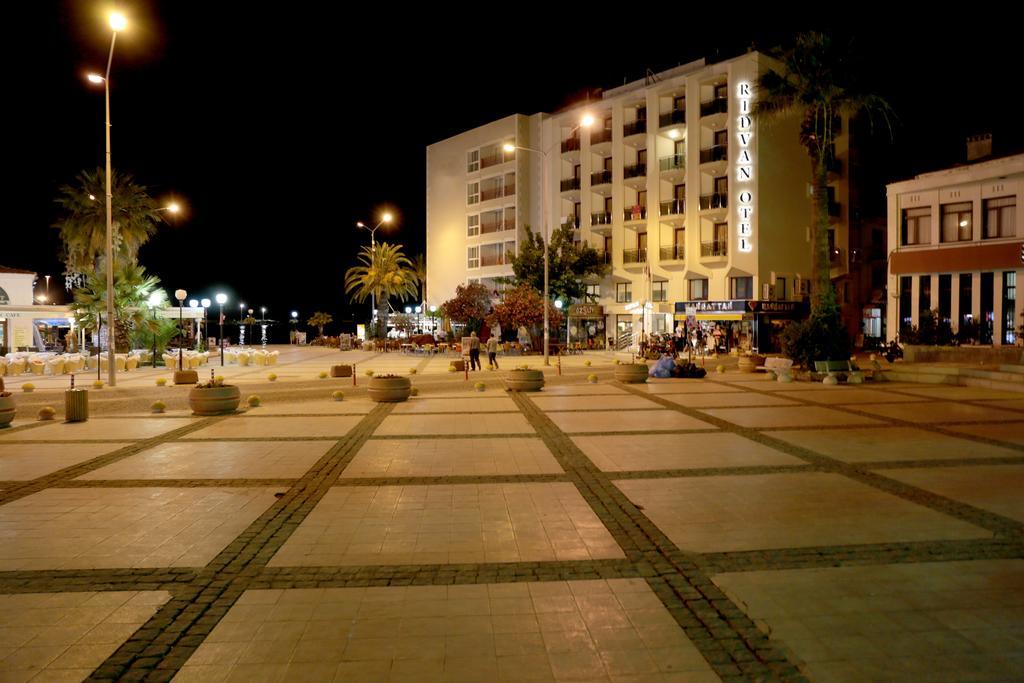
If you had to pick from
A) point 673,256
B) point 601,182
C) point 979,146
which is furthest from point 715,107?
point 979,146

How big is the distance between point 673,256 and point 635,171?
694 cm

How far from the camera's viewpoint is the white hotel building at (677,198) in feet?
136

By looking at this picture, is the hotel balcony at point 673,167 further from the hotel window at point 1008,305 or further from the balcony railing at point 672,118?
the hotel window at point 1008,305

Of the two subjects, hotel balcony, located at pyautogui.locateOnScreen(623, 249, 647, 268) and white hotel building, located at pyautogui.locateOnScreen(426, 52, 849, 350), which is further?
hotel balcony, located at pyautogui.locateOnScreen(623, 249, 647, 268)

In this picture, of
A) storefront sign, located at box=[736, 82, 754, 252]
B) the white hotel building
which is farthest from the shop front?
storefront sign, located at box=[736, 82, 754, 252]

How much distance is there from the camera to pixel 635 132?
48.3m

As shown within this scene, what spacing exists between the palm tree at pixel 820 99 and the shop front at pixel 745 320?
14406 millimetres

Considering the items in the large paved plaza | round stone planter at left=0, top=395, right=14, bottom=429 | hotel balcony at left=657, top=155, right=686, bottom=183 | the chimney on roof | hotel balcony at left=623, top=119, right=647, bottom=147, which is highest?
hotel balcony at left=623, top=119, right=647, bottom=147

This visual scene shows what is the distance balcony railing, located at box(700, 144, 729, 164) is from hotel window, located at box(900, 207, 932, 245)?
11897 millimetres

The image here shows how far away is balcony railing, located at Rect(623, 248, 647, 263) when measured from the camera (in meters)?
47.6

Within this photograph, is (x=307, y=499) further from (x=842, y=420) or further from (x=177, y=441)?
(x=842, y=420)

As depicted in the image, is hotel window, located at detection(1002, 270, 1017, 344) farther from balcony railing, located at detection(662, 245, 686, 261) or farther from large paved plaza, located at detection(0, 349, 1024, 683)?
large paved plaza, located at detection(0, 349, 1024, 683)

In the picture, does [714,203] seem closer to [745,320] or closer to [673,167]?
[673,167]

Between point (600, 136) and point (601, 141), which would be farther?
point (600, 136)
